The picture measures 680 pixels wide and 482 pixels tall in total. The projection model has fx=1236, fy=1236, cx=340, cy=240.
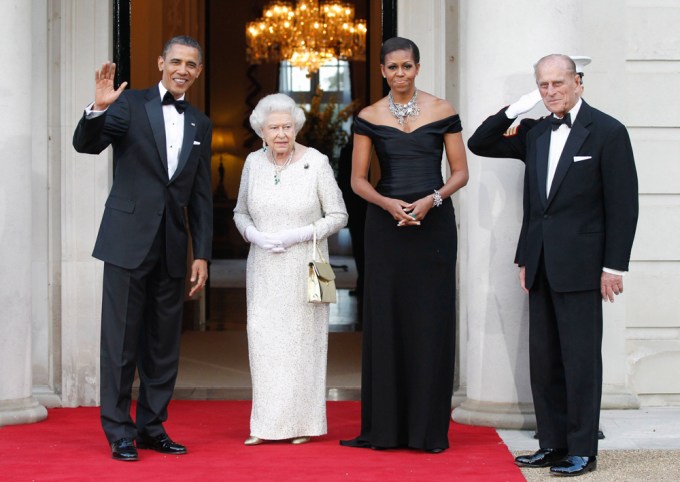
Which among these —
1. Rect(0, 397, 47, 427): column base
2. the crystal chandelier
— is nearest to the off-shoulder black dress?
Rect(0, 397, 47, 427): column base

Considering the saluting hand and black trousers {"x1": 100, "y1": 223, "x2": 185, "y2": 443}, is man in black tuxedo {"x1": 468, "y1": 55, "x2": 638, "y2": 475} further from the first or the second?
the saluting hand

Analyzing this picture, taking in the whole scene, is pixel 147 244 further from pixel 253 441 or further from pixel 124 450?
pixel 253 441

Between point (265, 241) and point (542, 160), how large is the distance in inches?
55.5

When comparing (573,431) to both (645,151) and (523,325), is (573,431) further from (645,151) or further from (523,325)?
(645,151)

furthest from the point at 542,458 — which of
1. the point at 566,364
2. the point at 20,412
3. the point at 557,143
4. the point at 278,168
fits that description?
the point at 20,412

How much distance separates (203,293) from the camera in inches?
Result: 472

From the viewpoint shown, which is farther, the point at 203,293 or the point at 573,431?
the point at 203,293

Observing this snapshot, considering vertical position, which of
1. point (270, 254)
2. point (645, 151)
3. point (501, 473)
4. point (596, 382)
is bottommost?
point (501, 473)

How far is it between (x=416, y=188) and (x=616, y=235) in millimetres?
1010

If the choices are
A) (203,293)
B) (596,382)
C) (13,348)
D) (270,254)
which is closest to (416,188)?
(270,254)

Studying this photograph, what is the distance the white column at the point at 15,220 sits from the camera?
6699mm

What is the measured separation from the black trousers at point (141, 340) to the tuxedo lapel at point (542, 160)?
1.77 m

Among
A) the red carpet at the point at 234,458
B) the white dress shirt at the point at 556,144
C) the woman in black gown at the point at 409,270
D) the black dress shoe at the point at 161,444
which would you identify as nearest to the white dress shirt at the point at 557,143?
the white dress shirt at the point at 556,144

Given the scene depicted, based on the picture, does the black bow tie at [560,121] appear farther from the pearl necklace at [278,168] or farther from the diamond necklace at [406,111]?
the pearl necklace at [278,168]
